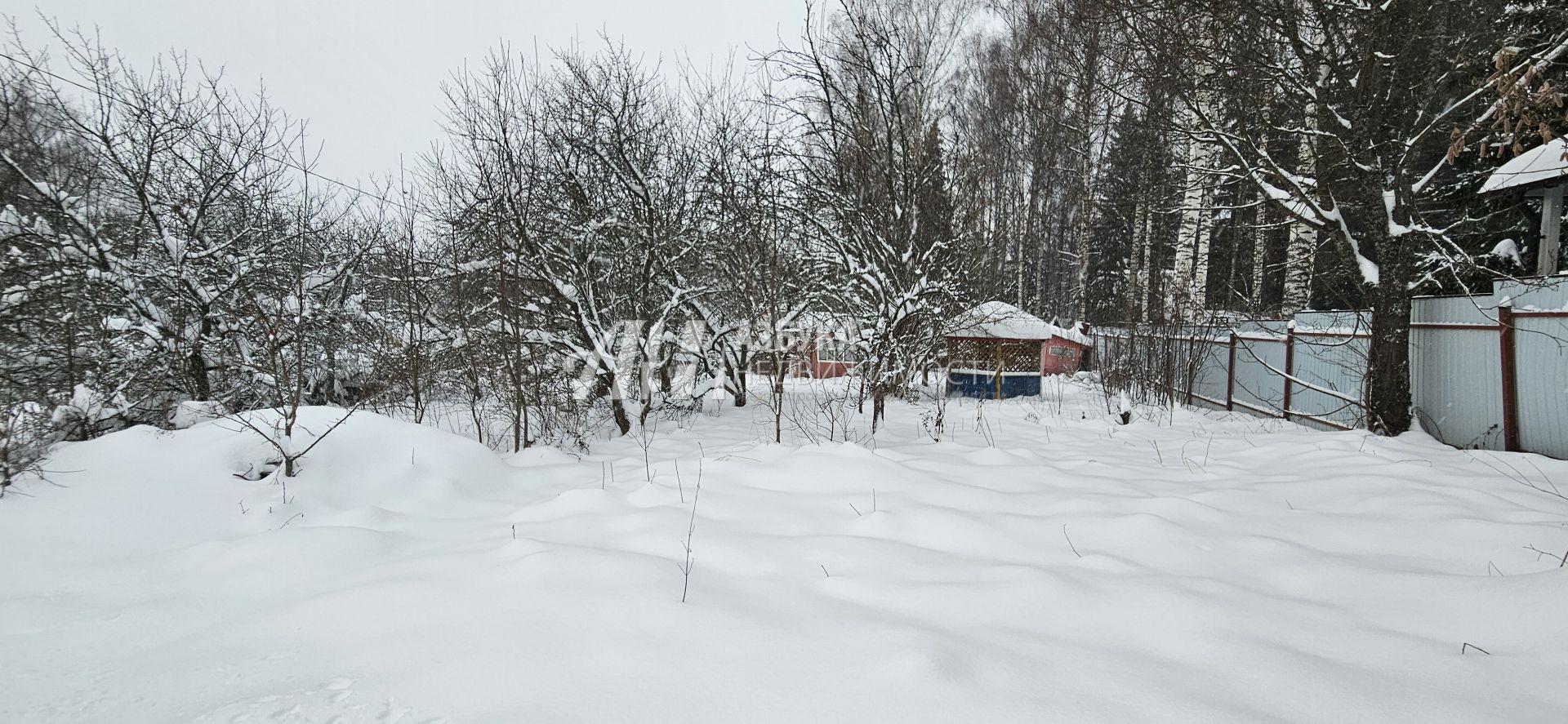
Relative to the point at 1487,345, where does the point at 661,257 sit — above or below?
above

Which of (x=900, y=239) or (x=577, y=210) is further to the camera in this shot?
(x=577, y=210)

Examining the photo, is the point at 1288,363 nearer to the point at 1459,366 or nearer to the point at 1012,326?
the point at 1459,366

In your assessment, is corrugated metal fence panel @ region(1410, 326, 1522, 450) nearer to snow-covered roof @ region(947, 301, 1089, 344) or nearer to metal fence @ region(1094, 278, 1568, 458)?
metal fence @ region(1094, 278, 1568, 458)

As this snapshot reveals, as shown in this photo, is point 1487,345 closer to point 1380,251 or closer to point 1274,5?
point 1380,251

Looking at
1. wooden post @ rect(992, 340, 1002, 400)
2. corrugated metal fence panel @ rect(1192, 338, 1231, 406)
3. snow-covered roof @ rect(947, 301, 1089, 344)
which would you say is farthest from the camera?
snow-covered roof @ rect(947, 301, 1089, 344)

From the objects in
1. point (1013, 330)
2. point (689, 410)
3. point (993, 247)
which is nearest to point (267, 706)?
point (689, 410)

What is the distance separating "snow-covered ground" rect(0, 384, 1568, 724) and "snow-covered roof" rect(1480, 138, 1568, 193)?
350 centimetres

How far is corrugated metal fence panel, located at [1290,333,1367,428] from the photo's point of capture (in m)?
6.67

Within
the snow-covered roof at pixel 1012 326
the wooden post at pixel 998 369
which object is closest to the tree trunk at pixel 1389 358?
the wooden post at pixel 998 369

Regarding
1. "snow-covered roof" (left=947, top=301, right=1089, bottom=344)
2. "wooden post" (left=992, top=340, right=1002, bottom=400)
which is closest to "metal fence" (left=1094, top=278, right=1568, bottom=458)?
"wooden post" (left=992, top=340, right=1002, bottom=400)

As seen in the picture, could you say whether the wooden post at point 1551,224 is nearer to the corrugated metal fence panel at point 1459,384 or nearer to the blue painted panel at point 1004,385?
the corrugated metal fence panel at point 1459,384

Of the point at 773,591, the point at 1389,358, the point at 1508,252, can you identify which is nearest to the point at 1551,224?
the point at 1508,252

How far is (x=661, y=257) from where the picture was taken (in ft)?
27.6

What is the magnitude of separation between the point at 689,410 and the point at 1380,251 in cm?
770
